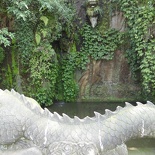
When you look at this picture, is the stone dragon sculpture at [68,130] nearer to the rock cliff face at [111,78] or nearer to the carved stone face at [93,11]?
the rock cliff face at [111,78]

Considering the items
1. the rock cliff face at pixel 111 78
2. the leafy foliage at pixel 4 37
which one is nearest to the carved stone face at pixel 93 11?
the rock cliff face at pixel 111 78

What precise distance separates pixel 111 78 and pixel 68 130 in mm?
7502

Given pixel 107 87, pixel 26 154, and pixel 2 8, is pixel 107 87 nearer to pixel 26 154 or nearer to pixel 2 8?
pixel 2 8

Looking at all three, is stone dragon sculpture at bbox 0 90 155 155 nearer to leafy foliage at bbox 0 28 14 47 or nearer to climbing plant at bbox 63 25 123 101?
leafy foliage at bbox 0 28 14 47

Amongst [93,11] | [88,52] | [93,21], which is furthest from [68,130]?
[93,21]

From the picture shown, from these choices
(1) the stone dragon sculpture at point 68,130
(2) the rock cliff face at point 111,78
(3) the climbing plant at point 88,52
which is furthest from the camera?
(2) the rock cliff face at point 111,78

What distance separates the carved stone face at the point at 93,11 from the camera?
970 centimetres

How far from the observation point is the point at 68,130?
268 cm

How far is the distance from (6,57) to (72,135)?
7.14 meters

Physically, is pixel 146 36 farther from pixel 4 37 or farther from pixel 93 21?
pixel 4 37

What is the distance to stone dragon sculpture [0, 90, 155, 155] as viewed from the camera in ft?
8.59

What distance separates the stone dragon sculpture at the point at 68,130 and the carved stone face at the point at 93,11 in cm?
740

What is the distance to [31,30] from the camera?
8602mm

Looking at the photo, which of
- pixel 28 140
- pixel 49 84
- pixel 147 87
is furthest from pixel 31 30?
pixel 28 140
